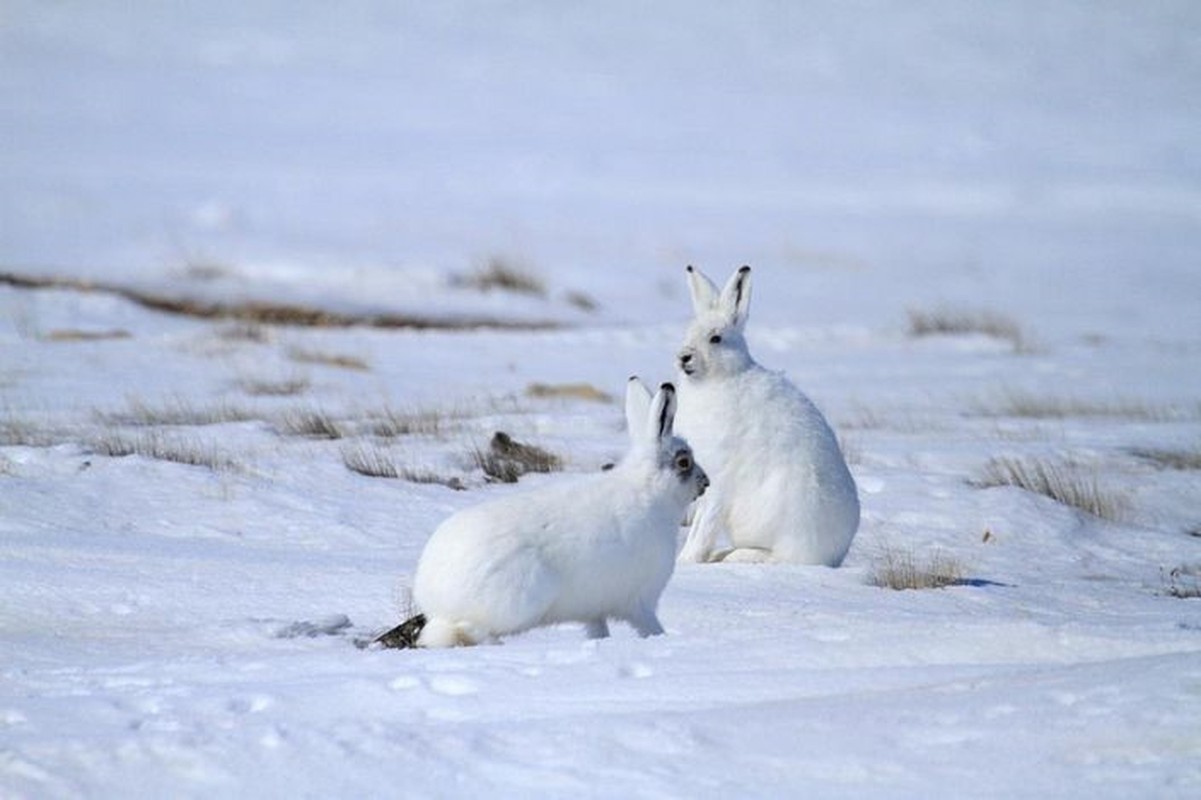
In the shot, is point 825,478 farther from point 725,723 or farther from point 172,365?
point 172,365

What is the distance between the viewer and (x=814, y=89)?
51.9 metres

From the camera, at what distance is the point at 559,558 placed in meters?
5.73

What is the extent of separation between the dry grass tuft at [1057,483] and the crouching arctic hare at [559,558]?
3.62 m

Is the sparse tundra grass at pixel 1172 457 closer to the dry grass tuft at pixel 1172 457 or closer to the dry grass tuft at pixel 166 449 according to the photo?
the dry grass tuft at pixel 1172 457

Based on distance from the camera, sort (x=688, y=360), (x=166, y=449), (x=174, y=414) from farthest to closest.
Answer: (x=174, y=414)
(x=166, y=449)
(x=688, y=360)

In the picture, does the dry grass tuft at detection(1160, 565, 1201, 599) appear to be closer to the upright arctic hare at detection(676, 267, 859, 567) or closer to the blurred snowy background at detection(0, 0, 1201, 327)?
the upright arctic hare at detection(676, 267, 859, 567)

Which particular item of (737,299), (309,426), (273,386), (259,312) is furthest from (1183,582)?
(259,312)

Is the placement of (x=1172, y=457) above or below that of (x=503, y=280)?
below

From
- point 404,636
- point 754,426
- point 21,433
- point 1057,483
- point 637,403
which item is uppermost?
point 637,403

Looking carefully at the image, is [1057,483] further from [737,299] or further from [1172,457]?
[737,299]

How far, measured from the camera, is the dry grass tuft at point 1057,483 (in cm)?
931

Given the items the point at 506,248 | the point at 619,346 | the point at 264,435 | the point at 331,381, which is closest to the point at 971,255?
the point at 506,248


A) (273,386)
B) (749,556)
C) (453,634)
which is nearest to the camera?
(453,634)

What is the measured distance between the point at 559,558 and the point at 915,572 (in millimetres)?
2124
